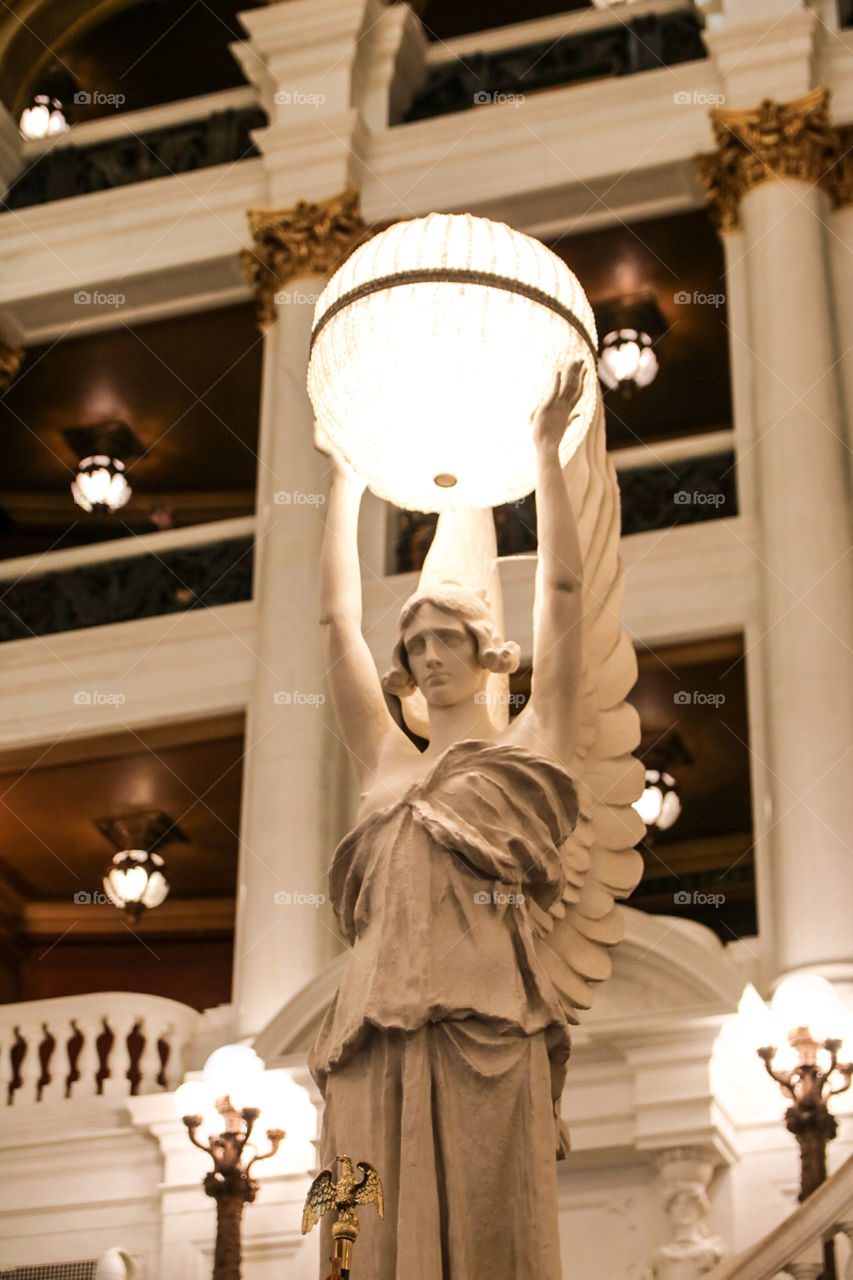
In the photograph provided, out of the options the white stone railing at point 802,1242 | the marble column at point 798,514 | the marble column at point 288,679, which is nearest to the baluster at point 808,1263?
the white stone railing at point 802,1242

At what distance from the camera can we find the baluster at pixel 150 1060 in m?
9.75

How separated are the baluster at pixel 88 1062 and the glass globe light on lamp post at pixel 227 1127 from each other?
1.84m

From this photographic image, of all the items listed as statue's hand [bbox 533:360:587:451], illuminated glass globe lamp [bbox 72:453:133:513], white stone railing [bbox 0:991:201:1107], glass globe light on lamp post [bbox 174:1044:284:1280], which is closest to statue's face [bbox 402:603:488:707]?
statue's hand [bbox 533:360:587:451]

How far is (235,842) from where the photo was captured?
51.5 ft

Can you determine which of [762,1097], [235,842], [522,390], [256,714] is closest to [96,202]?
[256,714]

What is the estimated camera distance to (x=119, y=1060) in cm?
1003

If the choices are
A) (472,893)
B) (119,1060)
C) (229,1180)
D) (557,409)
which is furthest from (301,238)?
(472,893)

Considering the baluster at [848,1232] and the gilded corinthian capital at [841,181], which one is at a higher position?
the gilded corinthian capital at [841,181]

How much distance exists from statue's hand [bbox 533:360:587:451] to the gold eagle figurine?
1545 mm

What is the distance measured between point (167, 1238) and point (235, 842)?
261 inches

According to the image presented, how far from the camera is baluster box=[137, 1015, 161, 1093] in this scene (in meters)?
9.75

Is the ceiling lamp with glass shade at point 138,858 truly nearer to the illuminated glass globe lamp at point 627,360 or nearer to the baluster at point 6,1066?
the baluster at point 6,1066

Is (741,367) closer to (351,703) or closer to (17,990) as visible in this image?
(351,703)

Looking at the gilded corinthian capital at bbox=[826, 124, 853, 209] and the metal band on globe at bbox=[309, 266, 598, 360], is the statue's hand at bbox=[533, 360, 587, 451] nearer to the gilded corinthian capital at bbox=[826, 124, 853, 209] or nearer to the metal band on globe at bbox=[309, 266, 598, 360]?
the metal band on globe at bbox=[309, 266, 598, 360]
